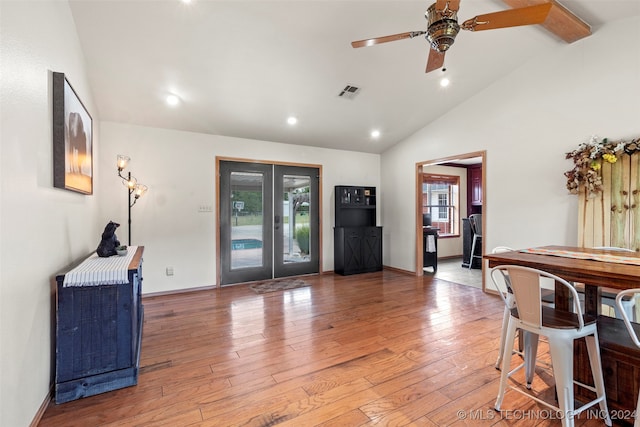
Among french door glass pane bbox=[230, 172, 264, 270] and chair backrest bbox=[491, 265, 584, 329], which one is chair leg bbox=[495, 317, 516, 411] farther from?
french door glass pane bbox=[230, 172, 264, 270]

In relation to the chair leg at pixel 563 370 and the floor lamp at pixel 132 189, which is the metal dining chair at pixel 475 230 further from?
the floor lamp at pixel 132 189

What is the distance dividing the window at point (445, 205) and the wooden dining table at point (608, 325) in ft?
18.5

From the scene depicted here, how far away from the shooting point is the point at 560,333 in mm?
1685

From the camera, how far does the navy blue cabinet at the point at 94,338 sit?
2004mm

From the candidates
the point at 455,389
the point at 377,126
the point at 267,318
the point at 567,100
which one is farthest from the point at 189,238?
the point at 567,100

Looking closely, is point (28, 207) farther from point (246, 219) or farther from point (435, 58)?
point (246, 219)

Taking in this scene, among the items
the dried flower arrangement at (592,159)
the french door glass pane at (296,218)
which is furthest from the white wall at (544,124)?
the french door glass pane at (296,218)

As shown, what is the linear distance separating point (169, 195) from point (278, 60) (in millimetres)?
2533

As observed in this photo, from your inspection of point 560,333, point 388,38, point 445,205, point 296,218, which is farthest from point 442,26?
point 445,205

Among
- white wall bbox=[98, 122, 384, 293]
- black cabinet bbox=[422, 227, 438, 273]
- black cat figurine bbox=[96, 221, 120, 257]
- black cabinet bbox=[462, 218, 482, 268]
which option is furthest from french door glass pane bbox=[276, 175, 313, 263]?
black cabinet bbox=[462, 218, 482, 268]

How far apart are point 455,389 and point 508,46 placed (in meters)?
3.77

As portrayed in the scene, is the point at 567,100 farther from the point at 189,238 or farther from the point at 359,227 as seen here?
the point at 189,238

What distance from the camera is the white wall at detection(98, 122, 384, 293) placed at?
4.17 metres

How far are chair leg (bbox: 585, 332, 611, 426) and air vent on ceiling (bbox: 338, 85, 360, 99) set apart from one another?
3519 millimetres
